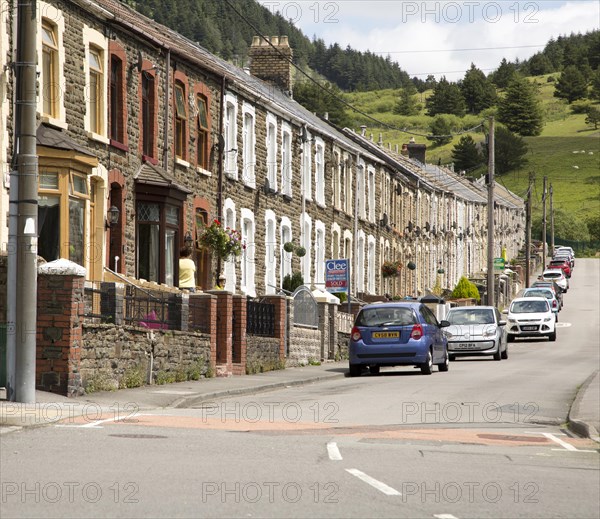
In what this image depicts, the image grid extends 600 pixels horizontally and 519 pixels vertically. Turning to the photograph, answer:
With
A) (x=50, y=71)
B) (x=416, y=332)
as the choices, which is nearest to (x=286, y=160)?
(x=416, y=332)

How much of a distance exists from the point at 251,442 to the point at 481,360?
24981mm

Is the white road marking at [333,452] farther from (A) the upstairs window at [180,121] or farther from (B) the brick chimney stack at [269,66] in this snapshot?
(B) the brick chimney stack at [269,66]

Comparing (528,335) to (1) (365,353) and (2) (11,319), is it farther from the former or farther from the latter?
(2) (11,319)

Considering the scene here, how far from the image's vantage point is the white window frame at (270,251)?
37.9 m

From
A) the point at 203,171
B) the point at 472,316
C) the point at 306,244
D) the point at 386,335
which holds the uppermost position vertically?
the point at 203,171

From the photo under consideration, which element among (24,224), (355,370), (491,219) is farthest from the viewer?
(491,219)

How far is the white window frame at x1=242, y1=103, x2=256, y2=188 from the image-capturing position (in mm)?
35812

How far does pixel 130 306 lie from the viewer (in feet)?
70.3

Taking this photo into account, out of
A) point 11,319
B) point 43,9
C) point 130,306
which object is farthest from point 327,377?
point 11,319

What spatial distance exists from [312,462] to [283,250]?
28.1 m

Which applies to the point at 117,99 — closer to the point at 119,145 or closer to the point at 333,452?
the point at 119,145

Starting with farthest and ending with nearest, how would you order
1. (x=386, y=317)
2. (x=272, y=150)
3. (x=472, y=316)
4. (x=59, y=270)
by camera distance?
(x=272, y=150), (x=472, y=316), (x=386, y=317), (x=59, y=270)

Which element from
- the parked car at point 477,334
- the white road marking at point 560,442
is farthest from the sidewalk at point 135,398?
the parked car at point 477,334

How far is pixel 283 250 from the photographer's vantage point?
130ft
